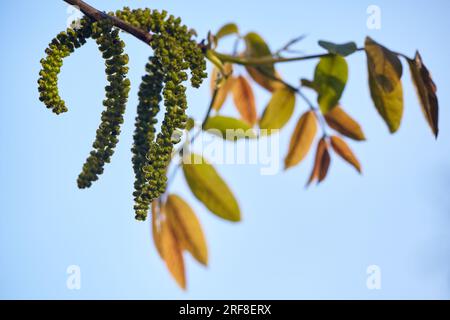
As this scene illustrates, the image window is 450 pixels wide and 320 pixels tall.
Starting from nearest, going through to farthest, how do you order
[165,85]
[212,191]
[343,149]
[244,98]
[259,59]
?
[165,85]
[212,191]
[259,59]
[343,149]
[244,98]

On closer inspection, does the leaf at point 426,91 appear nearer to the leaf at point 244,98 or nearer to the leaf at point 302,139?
the leaf at point 302,139

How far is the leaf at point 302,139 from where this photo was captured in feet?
3.23

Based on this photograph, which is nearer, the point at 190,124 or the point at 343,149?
the point at 190,124

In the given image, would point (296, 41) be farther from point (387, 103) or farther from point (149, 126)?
point (149, 126)

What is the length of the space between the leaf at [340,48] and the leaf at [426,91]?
0.11m

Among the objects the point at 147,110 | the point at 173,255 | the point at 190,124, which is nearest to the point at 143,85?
the point at 147,110

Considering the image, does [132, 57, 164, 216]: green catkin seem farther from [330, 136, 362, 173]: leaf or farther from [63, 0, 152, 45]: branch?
[330, 136, 362, 173]: leaf

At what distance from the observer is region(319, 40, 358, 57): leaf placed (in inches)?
31.2

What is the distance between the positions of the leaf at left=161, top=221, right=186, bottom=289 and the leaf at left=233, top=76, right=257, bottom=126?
0.34 meters

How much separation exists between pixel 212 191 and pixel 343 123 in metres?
0.32

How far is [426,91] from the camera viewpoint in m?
0.82

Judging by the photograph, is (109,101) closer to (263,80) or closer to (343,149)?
(263,80)

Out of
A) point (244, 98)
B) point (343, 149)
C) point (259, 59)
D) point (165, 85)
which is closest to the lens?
point (165, 85)

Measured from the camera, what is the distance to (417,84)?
2.72ft
